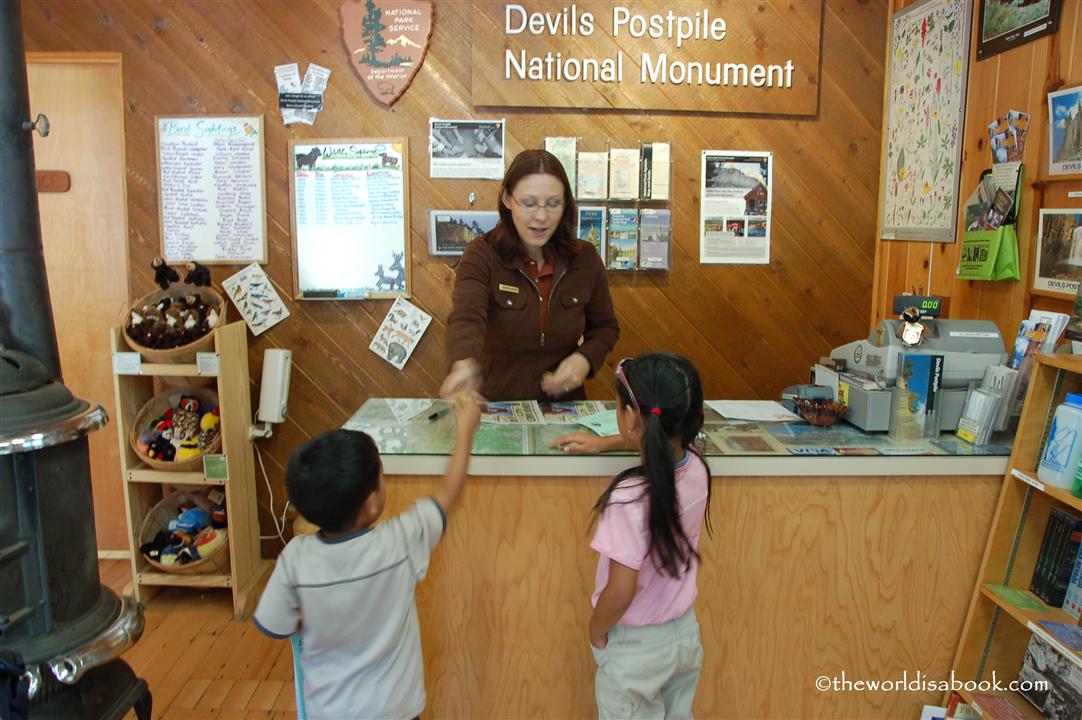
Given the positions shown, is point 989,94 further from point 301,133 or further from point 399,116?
point 301,133

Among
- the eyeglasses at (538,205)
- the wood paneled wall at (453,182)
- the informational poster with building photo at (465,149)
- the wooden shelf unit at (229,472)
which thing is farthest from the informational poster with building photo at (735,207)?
the wooden shelf unit at (229,472)

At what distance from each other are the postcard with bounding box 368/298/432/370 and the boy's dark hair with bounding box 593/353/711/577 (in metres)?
1.88

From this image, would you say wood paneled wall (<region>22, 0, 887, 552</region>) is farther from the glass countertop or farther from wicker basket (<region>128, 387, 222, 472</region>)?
the glass countertop

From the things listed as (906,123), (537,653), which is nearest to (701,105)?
(906,123)

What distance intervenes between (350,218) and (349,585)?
214 cm

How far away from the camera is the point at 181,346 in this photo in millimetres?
2891

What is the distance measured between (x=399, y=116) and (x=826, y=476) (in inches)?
87.4

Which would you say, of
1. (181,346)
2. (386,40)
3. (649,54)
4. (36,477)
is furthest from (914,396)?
(181,346)

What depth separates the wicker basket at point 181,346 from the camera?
2.87m

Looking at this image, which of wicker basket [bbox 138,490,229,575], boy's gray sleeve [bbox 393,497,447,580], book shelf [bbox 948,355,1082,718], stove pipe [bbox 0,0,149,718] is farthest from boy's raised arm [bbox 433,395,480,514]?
wicker basket [bbox 138,490,229,575]

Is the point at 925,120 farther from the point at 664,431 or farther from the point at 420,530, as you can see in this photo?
the point at 420,530

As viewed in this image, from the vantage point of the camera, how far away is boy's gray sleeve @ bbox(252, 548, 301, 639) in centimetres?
136

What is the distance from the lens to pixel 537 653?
193 cm

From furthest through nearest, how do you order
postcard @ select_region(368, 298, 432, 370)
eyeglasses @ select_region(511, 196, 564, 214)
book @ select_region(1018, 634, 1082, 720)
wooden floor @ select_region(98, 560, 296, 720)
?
postcard @ select_region(368, 298, 432, 370)
wooden floor @ select_region(98, 560, 296, 720)
eyeglasses @ select_region(511, 196, 564, 214)
book @ select_region(1018, 634, 1082, 720)
